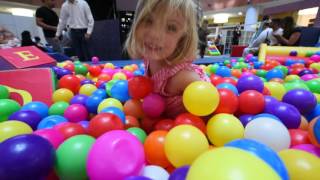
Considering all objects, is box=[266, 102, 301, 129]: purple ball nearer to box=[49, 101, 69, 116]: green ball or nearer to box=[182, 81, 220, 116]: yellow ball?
box=[182, 81, 220, 116]: yellow ball

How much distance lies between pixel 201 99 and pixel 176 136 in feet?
0.50

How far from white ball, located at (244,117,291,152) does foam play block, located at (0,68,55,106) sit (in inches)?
36.5

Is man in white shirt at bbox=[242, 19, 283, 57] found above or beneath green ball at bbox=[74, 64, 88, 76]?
above

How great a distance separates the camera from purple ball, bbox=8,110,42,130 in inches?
29.1

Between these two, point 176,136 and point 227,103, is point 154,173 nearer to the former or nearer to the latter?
point 176,136

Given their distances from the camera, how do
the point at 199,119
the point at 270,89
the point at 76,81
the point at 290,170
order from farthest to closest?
the point at 76,81 → the point at 270,89 → the point at 199,119 → the point at 290,170

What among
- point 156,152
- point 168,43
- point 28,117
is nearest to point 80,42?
point 28,117

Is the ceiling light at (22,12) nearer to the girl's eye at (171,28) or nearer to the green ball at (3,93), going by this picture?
the green ball at (3,93)

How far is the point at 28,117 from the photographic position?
0.75 m

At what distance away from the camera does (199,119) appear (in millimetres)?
677

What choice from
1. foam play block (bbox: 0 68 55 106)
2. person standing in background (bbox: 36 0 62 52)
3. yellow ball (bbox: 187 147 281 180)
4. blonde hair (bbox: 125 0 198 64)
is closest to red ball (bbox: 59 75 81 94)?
foam play block (bbox: 0 68 55 106)

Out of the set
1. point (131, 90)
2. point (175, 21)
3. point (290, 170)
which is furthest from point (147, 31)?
point (290, 170)

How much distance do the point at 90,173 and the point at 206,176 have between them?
0.25 meters

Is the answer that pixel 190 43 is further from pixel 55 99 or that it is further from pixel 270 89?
pixel 55 99
